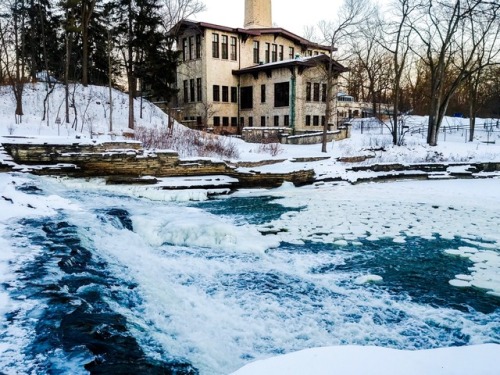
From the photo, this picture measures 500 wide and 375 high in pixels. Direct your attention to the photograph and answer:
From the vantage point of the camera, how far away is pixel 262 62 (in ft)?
112

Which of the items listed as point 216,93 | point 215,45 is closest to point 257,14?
point 215,45

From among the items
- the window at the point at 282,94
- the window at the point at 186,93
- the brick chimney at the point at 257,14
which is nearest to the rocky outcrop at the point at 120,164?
the window at the point at 282,94

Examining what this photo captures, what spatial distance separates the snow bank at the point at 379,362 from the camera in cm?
248

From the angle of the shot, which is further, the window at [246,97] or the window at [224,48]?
the window at [246,97]

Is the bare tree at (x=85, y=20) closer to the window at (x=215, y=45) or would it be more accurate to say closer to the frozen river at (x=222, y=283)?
the window at (x=215, y=45)

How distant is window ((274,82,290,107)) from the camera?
102 feet

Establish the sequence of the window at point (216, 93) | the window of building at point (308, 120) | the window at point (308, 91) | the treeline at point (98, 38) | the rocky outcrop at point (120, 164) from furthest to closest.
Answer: the window at point (216, 93), the window of building at point (308, 120), the window at point (308, 91), the treeline at point (98, 38), the rocky outcrop at point (120, 164)

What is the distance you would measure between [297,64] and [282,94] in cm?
275

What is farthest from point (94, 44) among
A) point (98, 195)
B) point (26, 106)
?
point (98, 195)

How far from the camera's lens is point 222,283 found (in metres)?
5.61

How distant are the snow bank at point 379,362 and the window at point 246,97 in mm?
31841

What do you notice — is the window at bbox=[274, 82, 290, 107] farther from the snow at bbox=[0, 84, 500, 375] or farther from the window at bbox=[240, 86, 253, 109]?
the snow at bbox=[0, 84, 500, 375]

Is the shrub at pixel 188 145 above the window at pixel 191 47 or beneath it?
beneath

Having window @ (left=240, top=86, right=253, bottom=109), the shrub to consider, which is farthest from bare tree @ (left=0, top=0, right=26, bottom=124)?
window @ (left=240, top=86, right=253, bottom=109)
